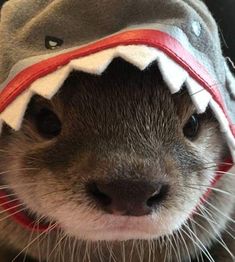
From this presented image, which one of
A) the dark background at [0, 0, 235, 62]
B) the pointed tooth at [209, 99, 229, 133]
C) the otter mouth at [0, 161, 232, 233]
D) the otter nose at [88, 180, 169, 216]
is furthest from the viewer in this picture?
the dark background at [0, 0, 235, 62]

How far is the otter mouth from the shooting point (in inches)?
47.3

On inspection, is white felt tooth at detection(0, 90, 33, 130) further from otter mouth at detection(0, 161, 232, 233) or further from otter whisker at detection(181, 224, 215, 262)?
otter whisker at detection(181, 224, 215, 262)

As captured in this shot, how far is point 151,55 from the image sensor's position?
99 cm

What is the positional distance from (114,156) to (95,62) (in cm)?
13

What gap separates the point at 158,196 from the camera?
101 cm

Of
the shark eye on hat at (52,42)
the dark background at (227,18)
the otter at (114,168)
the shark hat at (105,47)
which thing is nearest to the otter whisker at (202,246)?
the otter at (114,168)

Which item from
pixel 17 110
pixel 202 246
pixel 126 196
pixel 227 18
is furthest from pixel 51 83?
pixel 227 18

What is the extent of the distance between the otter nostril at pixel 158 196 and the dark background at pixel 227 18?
76 cm

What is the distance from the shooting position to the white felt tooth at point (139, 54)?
0.99 metres

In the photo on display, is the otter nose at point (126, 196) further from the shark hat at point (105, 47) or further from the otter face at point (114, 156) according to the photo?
the shark hat at point (105, 47)

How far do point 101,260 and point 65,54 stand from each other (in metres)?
0.42

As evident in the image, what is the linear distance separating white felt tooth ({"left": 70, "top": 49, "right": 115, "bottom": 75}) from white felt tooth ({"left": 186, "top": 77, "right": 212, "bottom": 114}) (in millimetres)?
123

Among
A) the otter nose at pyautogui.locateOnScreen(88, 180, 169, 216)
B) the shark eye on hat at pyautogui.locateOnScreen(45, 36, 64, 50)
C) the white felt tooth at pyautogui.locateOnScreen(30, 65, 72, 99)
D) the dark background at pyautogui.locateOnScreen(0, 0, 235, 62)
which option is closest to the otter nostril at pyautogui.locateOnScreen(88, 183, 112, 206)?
the otter nose at pyautogui.locateOnScreen(88, 180, 169, 216)

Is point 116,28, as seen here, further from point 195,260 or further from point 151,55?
point 195,260
